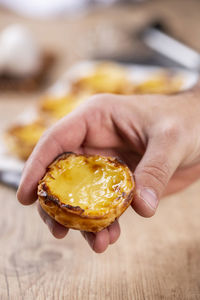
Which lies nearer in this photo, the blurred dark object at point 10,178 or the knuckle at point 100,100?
the knuckle at point 100,100

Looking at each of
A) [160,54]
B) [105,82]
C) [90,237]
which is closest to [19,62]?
[105,82]

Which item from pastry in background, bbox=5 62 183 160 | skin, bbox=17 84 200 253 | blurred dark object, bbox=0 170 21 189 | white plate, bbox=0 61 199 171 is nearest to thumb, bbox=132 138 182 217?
skin, bbox=17 84 200 253

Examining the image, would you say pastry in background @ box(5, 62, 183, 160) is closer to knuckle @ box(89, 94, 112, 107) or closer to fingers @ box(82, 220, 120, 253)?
knuckle @ box(89, 94, 112, 107)

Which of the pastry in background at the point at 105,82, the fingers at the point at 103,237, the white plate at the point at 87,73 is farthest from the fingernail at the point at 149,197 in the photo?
the pastry in background at the point at 105,82

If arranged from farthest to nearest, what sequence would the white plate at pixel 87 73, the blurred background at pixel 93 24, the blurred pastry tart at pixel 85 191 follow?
the blurred background at pixel 93 24
the white plate at pixel 87 73
the blurred pastry tart at pixel 85 191

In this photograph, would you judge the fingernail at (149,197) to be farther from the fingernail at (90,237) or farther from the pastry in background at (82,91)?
the pastry in background at (82,91)

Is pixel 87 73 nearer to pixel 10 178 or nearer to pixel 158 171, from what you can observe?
pixel 10 178

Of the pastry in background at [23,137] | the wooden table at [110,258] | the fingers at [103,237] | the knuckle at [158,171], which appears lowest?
the pastry in background at [23,137]
